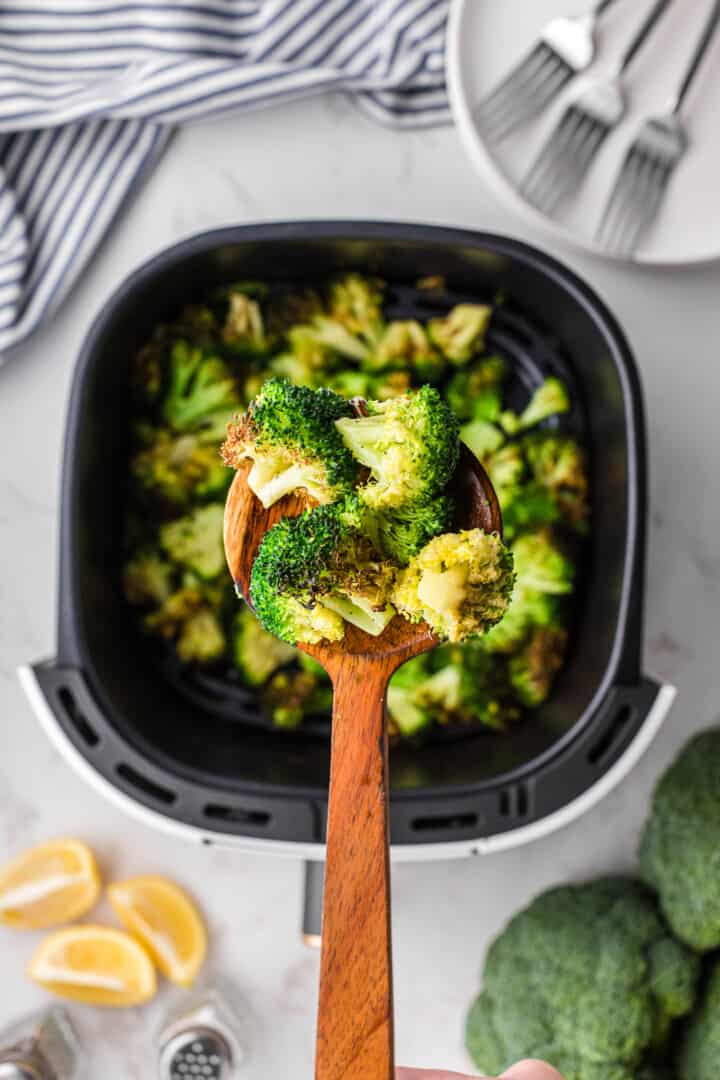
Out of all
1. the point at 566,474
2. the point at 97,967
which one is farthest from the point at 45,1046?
the point at 566,474

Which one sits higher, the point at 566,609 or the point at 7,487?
the point at 7,487

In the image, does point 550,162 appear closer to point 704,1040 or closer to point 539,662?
point 539,662

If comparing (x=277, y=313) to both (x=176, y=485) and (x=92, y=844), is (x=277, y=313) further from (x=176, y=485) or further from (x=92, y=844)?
(x=92, y=844)

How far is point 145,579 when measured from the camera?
5.25 ft

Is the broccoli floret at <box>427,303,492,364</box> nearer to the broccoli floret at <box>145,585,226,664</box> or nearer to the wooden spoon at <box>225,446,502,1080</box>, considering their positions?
the broccoli floret at <box>145,585,226,664</box>

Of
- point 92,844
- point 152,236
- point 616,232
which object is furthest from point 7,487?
point 616,232

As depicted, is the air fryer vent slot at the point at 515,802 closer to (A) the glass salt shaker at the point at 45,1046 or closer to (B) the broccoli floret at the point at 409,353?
(B) the broccoli floret at the point at 409,353

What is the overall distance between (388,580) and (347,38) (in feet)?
3.39

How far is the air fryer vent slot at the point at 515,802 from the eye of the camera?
1.39 m

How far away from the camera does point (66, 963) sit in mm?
1624

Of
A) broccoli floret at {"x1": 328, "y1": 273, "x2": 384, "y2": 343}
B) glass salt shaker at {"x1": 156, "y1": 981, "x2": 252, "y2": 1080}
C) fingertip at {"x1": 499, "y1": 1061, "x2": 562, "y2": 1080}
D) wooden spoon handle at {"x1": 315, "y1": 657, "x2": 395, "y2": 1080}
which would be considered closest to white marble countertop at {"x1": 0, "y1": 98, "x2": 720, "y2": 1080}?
glass salt shaker at {"x1": 156, "y1": 981, "x2": 252, "y2": 1080}

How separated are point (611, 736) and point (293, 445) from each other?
27.1 inches

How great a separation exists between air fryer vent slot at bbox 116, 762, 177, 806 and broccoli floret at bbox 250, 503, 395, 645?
0.56m

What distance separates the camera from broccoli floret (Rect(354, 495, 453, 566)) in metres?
0.92
